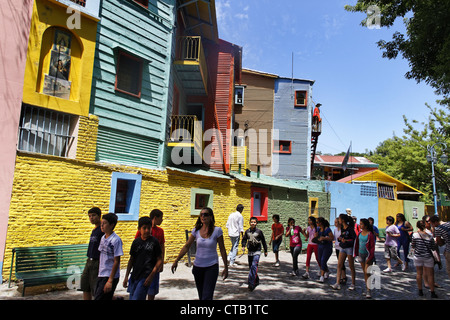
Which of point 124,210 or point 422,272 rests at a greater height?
point 124,210

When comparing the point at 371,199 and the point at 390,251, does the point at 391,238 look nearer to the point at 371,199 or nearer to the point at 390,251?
the point at 390,251

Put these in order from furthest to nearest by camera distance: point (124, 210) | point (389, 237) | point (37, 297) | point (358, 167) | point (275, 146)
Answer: point (358, 167), point (275, 146), point (389, 237), point (124, 210), point (37, 297)

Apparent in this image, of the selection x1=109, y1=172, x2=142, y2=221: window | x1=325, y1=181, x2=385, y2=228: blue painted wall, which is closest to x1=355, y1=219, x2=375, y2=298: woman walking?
x1=109, y1=172, x2=142, y2=221: window

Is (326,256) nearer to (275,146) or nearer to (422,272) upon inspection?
(422,272)

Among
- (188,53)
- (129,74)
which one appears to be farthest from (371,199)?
(129,74)

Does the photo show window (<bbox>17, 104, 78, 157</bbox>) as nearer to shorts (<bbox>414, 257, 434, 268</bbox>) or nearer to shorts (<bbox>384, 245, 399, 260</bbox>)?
shorts (<bbox>414, 257, 434, 268</bbox>)

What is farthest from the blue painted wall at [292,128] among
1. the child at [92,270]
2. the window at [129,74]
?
the child at [92,270]

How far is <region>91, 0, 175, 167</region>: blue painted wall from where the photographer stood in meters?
9.06

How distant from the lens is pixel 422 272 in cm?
710

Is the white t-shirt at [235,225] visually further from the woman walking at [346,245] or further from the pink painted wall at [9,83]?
the pink painted wall at [9,83]

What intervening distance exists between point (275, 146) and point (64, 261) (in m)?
18.2

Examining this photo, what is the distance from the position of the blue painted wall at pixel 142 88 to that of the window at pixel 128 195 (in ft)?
1.97

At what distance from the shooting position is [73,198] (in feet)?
25.9
